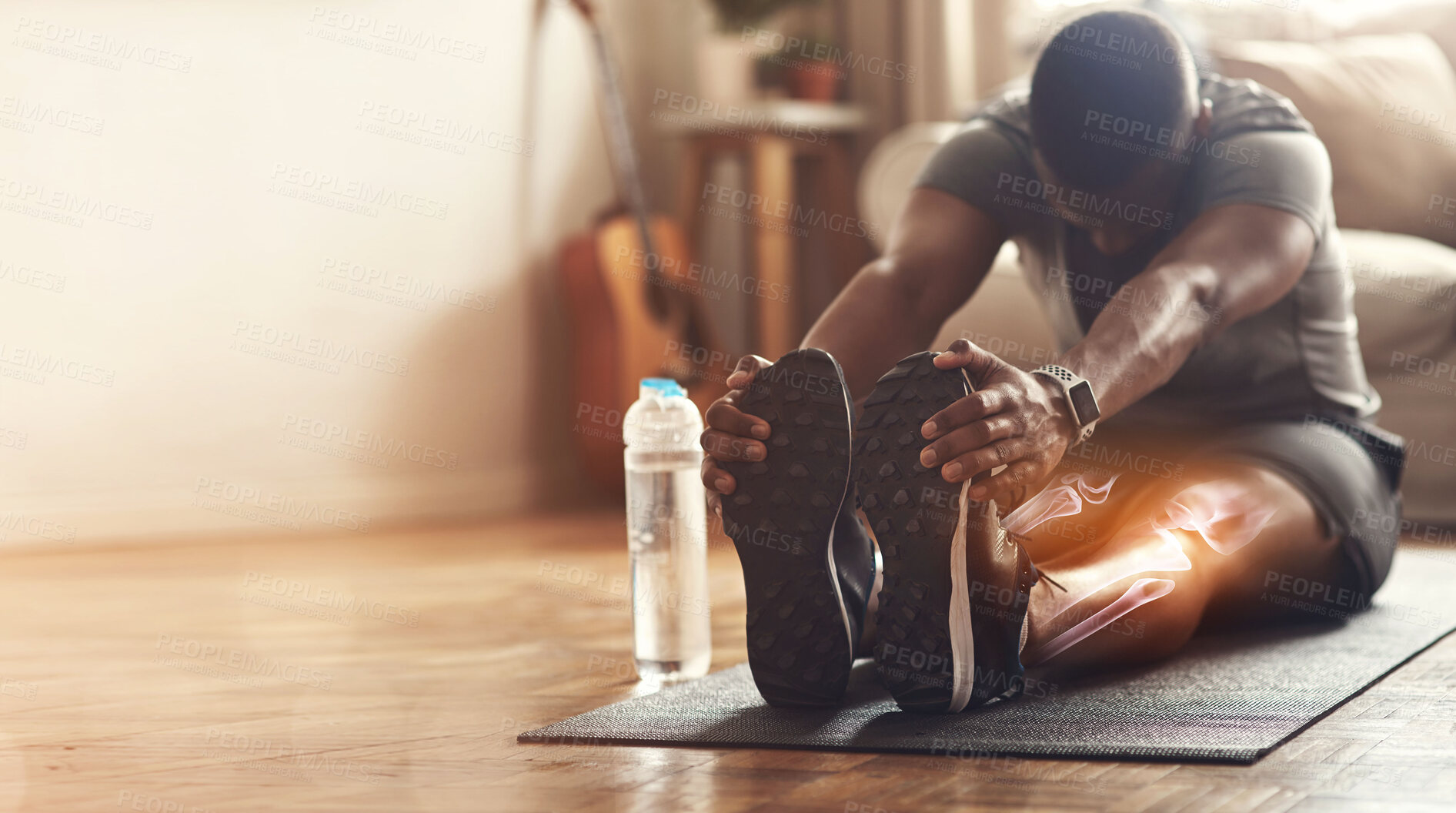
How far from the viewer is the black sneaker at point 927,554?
0.94 m

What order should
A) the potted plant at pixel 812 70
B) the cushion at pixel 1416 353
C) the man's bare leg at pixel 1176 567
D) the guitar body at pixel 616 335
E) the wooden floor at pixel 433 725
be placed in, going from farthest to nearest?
1. the potted plant at pixel 812 70
2. the guitar body at pixel 616 335
3. the cushion at pixel 1416 353
4. the man's bare leg at pixel 1176 567
5. the wooden floor at pixel 433 725

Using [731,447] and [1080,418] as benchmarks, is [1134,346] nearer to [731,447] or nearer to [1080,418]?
[1080,418]

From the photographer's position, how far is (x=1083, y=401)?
3.32 ft

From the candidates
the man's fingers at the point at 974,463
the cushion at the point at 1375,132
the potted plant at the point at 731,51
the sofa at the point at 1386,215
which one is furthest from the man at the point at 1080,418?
the potted plant at the point at 731,51

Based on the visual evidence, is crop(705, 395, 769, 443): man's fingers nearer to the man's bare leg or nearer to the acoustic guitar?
the man's bare leg

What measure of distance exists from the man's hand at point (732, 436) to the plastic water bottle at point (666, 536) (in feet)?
0.68

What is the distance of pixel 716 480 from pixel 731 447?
30 millimetres

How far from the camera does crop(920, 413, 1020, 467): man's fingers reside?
0.92 meters

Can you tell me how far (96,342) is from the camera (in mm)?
2342

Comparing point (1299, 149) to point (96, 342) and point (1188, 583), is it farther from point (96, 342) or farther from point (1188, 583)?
point (96, 342)

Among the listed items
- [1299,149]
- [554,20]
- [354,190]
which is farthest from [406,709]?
[554,20]

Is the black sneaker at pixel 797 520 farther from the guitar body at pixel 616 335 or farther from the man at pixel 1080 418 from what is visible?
the guitar body at pixel 616 335
